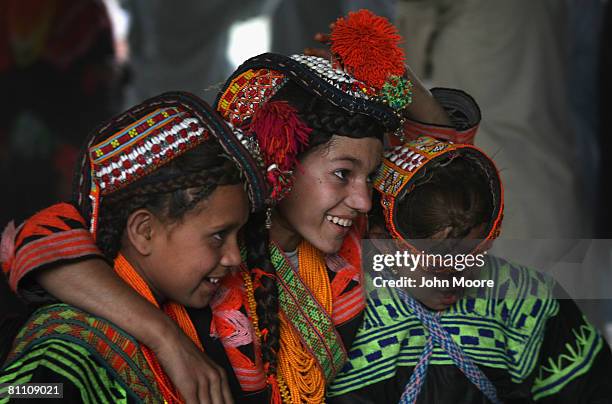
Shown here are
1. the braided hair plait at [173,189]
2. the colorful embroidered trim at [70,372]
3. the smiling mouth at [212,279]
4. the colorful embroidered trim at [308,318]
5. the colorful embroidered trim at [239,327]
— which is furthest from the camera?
the colorful embroidered trim at [308,318]

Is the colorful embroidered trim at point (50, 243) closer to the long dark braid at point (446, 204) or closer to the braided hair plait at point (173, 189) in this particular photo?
the braided hair plait at point (173, 189)

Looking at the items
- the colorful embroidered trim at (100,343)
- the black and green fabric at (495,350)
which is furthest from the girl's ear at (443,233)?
the colorful embroidered trim at (100,343)

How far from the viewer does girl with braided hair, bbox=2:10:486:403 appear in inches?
88.9

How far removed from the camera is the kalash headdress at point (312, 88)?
7.26ft

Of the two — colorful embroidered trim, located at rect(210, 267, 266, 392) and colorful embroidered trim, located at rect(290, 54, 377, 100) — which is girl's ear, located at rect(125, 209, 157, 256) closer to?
colorful embroidered trim, located at rect(210, 267, 266, 392)

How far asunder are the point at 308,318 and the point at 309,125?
53 centimetres

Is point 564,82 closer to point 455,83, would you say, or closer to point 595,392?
point 455,83

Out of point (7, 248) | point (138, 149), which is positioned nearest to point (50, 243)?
point (7, 248)

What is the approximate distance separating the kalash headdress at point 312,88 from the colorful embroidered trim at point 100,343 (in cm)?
48

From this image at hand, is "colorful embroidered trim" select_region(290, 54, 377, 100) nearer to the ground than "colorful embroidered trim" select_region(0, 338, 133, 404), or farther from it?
farther from it

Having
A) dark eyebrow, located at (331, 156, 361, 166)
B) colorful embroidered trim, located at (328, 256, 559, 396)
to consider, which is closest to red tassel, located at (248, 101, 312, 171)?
dark eyebrow, located at (331, 156, 361, 166)

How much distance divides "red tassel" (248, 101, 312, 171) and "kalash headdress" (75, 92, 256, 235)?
0.14 m

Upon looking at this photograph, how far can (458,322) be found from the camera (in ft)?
8.36

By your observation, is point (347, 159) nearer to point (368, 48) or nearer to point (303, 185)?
point (303, 185)
